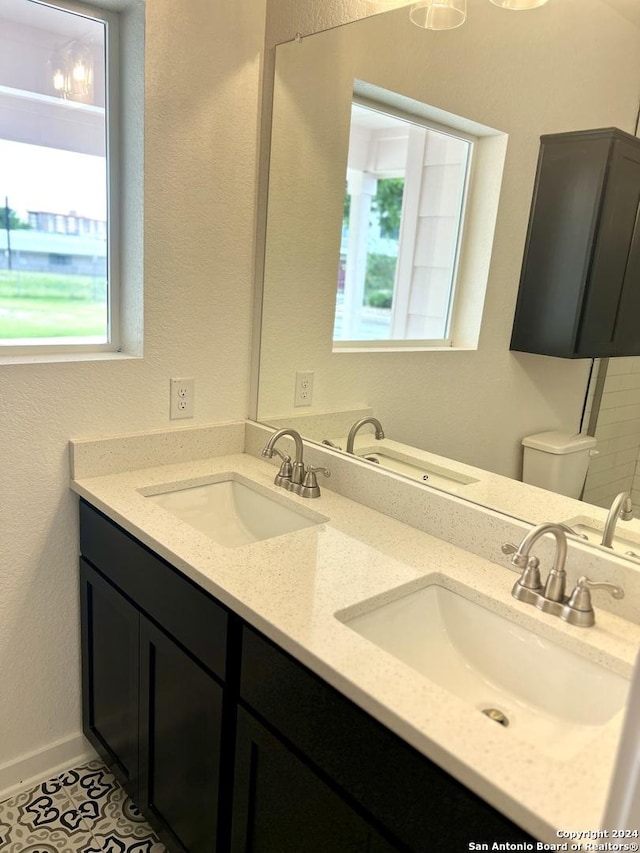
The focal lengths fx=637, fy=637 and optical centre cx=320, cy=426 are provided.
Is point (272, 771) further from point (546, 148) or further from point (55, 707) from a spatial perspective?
point (546, 148)

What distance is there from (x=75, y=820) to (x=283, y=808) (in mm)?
927

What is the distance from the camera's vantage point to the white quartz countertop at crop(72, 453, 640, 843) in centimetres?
81

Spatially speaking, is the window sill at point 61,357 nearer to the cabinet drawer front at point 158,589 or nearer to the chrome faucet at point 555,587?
the cabinet drawer front at point 158,589

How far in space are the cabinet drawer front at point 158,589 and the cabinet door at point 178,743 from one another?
0.04 meters

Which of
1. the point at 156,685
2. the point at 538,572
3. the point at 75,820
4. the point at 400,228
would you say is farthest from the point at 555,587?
the point at 75,820

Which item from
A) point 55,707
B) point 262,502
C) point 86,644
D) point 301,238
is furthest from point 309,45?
point 55,707

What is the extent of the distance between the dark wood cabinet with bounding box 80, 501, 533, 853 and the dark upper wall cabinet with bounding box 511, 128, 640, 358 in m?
0.86

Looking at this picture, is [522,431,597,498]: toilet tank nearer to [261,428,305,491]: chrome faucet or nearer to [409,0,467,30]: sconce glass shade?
[261,428,305,491]: chrome faucet

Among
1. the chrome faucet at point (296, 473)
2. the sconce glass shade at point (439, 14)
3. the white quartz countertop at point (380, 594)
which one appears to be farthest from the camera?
the chrome faucet at point (296, 473)

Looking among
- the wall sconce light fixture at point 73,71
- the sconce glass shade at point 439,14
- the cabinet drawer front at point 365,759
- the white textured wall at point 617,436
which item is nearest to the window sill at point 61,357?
the wall sconce light fixture at point 73,71

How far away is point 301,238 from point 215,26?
62cm

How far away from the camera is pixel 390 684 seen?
98 cm

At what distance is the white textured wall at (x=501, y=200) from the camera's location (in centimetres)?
129

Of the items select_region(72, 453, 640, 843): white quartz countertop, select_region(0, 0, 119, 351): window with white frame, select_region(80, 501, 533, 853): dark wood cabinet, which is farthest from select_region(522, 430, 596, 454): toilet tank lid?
select_region(0, 0, 119, 351): window with white frame
